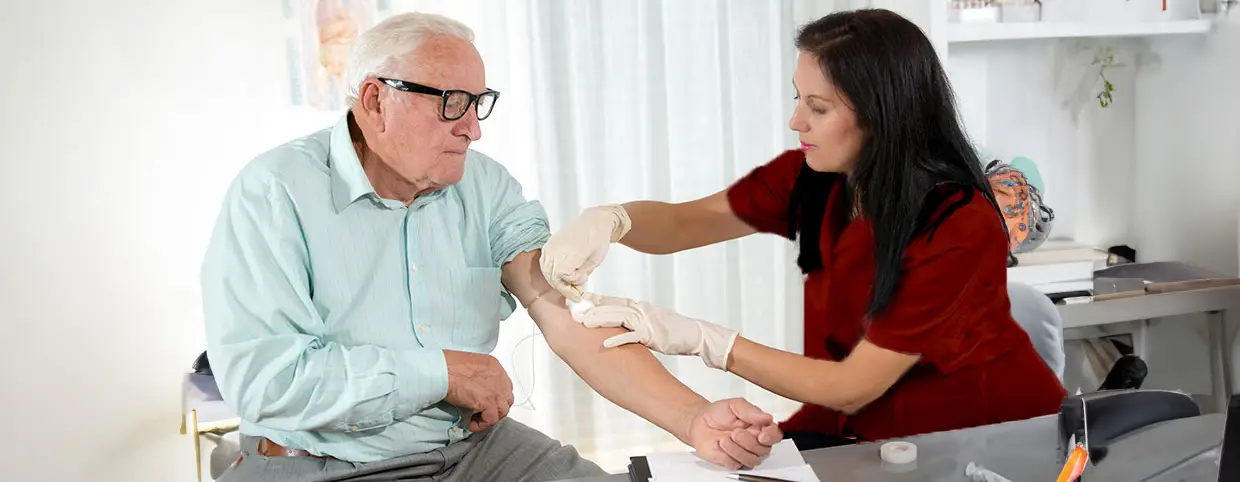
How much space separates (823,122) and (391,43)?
708 millimetres

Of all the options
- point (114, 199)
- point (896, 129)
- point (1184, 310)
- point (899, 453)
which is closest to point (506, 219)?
point (896, 129)

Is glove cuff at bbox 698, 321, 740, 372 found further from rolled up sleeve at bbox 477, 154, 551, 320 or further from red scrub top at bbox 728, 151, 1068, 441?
rolled up sleeve at bbox 477, 154, 551, 320

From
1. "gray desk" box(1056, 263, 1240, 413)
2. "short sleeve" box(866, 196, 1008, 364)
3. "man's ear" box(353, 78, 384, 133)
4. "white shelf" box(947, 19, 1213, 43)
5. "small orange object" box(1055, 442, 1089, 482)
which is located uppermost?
"white shelf" box(947, 19, 1213, 43)

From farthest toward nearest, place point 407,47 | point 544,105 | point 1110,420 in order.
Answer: point 544,105, point 407,47, point 1110,420

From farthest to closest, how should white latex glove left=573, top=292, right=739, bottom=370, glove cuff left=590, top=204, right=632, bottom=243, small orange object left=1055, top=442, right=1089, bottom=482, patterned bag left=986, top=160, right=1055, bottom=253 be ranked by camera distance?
patterned bag left=986, top=160, right=1055, bottom=253, glove cuff left=590, top=204, right=632, bottom=243, white latex glove left=573, top=292, right=739, bottom=370, small orange object left=1055, top=442, right=1089, bottom=482

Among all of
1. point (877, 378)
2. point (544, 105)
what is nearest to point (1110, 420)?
point (877, 378)

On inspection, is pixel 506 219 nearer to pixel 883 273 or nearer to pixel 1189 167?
pixel 883 273

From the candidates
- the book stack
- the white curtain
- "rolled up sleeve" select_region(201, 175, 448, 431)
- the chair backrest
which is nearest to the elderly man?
"rolled up sleeve" select_region(201, 175, 448, 431)

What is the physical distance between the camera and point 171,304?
3012 mm

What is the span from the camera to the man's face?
166cm

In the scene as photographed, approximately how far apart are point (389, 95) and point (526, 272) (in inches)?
16.2

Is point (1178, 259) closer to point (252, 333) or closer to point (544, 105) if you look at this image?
point (544, 105)

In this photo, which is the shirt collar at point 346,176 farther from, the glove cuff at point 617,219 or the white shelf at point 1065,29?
the white shelf at point 1065,29

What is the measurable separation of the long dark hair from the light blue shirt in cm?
61
